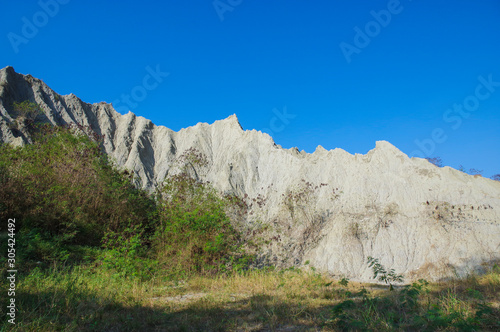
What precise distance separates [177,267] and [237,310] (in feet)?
12.0

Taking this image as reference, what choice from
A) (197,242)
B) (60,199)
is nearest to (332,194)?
(197,242)

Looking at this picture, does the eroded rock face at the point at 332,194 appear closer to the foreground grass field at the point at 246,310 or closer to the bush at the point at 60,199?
the bush at the point at 60,199

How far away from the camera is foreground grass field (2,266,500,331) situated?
10.9 ft

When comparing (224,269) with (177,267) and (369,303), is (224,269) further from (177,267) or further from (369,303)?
(369,303)

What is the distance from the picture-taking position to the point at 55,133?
43.4 feet

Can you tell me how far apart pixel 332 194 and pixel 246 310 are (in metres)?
21.2

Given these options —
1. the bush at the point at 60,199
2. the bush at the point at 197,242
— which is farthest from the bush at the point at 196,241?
the bush at the point at 60,199

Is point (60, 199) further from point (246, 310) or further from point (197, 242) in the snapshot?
point (246, 310)

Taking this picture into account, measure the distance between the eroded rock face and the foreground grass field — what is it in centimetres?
889

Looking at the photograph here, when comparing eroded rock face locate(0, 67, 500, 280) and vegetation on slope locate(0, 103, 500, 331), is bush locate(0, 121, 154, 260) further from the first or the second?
eroded rock face locate(0, 67, 500, 280)

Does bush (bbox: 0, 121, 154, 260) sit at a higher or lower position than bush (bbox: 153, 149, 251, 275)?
higher

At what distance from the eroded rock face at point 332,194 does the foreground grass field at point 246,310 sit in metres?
8.89

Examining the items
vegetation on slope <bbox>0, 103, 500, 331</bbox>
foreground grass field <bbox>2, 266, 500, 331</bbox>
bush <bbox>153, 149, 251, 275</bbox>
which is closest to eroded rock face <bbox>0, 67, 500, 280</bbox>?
bush <bbox>153, 149, 251, 275</bbox>

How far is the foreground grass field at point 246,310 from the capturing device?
10.9 ft
